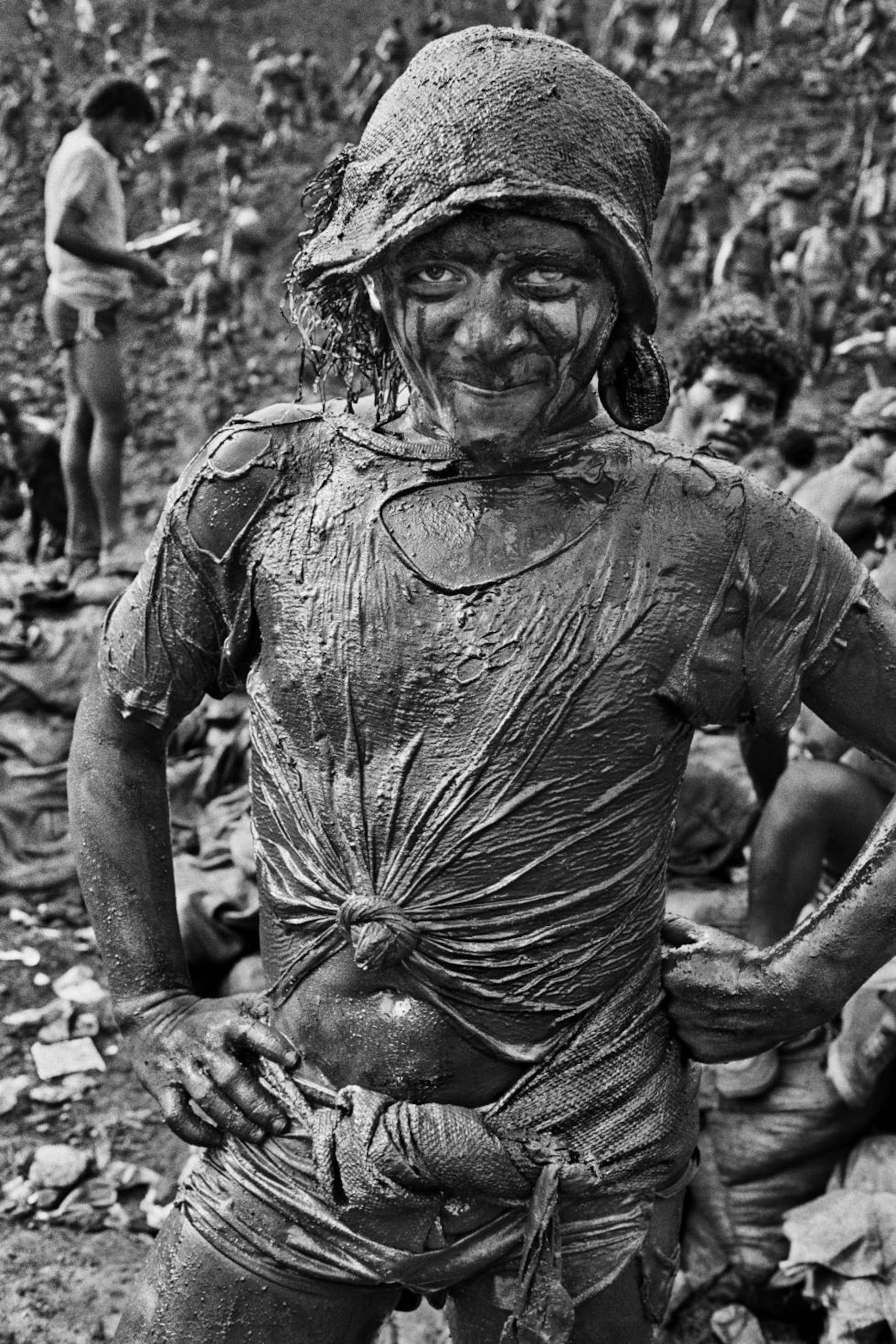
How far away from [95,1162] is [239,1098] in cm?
236

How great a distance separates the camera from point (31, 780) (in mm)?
5879

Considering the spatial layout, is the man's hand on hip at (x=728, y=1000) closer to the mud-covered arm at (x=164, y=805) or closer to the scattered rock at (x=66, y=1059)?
the mud-covered arm at (x=164, y=805)

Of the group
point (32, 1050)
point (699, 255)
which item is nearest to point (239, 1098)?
point (32, 1050)

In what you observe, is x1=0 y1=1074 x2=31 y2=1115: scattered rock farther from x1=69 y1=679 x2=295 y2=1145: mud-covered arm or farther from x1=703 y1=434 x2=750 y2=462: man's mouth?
x1=703 y1=434 x2=750 y2=462: man's mouth

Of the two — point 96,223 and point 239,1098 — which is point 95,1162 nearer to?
point 239,1098

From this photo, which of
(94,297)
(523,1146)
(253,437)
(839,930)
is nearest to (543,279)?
(253,437)

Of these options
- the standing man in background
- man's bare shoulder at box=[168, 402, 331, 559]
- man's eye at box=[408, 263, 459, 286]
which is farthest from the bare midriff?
the standing man in background

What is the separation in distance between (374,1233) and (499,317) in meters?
0.99

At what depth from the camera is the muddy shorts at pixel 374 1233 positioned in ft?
5.65

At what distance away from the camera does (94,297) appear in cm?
674

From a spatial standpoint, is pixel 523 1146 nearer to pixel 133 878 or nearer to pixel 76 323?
pixel 133 878

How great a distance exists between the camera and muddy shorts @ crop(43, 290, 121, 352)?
6.76 meters

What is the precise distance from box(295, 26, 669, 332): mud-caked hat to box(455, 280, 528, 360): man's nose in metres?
0.09

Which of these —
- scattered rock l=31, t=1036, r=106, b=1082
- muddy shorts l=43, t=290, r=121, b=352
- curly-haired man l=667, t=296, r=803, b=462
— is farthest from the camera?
muddy shorts l=43, t=290, r=121, b=352
